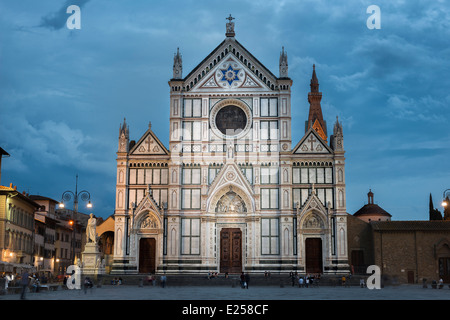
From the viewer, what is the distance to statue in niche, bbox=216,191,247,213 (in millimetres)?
52812

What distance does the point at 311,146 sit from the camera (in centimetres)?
5281

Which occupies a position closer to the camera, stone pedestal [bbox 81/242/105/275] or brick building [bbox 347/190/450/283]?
stone pedestal [bbox 81/242/105/275]

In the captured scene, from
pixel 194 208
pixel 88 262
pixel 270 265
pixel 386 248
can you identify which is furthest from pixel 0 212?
pixel 386 248

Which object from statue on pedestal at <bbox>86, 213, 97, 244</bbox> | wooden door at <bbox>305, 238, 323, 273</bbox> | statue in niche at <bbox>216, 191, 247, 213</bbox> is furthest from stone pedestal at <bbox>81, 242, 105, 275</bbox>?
wooden door at <bbox>305, 238, 323, 273</bbox>

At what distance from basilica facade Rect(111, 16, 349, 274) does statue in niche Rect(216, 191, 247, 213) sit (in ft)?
0.29

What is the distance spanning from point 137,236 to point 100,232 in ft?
28.4

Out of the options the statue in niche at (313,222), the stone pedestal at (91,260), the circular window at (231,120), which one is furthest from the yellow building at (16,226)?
the statue in niche at (313,222)

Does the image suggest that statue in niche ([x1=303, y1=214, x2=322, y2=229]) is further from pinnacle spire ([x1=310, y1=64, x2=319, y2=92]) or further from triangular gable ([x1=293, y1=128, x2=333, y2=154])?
→ pinnacle spire ([x1=310, y1=64, x2=319, y2=92])

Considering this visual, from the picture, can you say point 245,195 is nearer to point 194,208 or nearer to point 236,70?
point 194,208

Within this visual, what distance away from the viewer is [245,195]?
5234 centimetres

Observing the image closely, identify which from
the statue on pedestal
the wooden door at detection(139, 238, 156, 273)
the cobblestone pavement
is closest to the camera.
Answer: the cobblestone pavement

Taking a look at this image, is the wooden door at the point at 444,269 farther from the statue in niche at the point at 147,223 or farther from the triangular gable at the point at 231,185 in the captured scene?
the statue in niche at the point at 147,223

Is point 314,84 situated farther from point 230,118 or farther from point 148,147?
point 148,147

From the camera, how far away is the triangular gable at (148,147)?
53156 millimetres
